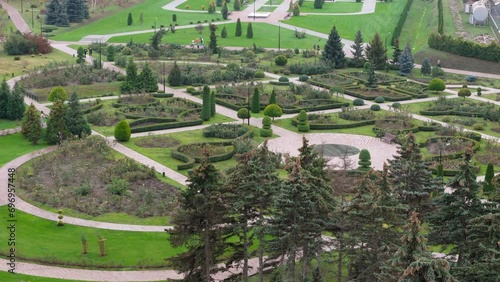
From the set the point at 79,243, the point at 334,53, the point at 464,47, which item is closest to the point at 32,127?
the point at 79,243

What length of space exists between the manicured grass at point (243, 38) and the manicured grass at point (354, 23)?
6.20 m

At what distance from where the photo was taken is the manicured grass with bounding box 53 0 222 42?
366 ft

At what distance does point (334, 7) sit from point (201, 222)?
108262 mm

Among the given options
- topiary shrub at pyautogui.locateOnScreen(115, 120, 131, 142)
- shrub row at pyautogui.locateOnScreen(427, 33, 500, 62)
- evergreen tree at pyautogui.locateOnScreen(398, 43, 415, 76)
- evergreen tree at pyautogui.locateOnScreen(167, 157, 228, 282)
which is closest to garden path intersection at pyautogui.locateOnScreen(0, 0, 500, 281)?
topiary shrub at pyautogui.locateOnScreen(115, 120, 131, 142)

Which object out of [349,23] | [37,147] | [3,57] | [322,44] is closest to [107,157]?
[37,147]

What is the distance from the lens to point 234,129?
6109 cm

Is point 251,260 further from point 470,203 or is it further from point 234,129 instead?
point 234,129

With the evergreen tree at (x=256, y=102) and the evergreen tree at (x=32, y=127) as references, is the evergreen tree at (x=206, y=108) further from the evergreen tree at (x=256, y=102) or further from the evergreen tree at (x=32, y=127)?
the evergreen tree at (x=32, y=127)

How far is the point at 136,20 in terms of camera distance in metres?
122

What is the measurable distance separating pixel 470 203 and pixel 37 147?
1408 inches

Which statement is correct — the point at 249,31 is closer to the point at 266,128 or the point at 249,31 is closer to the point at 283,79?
the point at 283,79

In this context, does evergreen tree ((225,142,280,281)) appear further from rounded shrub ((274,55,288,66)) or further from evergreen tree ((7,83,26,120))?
rounded shrub ((274,55,288,66))

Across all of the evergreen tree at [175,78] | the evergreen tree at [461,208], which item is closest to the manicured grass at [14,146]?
the evergreen tree at [175,78]

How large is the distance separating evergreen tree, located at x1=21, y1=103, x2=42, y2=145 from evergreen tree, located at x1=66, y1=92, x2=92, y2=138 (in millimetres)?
2389
